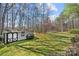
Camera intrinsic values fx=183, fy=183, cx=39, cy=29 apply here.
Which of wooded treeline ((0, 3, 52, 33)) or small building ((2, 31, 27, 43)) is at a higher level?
wooded treeline ((0, 3, 52, 33))

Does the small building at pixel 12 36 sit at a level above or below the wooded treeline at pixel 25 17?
below

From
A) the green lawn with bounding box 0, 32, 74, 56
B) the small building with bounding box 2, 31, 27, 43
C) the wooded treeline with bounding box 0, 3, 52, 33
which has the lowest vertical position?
the green lawn with bounding box 0, 32, 74, 56

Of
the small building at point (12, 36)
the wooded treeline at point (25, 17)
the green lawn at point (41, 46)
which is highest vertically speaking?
the wooded treeline at point (25, 17)

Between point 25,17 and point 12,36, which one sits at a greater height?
point 25,17

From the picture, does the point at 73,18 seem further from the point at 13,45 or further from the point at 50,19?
the point at 13,45
